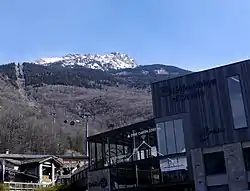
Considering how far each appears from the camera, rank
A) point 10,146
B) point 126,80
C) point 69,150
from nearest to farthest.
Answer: point 10,146 → point 69,150 → point 126,80

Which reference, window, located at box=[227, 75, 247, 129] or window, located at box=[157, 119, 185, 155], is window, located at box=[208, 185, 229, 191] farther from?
window, located at box=[227, 75, 247, 129]

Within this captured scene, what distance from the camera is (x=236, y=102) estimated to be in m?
31.9

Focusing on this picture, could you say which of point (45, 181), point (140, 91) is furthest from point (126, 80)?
point (45, 181)

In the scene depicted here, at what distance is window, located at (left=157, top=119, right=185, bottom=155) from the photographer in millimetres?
33156

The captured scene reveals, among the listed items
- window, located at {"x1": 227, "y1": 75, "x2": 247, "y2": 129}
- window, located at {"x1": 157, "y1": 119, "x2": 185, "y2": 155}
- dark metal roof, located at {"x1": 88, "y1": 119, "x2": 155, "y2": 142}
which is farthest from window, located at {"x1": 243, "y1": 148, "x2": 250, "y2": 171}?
dark metal roof, located at {"x1": 88, "y1": 119, "x2": 155, "y2": 142}

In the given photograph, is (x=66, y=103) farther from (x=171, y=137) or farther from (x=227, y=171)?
(x=227, y=171)

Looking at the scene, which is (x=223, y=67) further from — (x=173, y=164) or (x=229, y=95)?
(x=173, y=164)

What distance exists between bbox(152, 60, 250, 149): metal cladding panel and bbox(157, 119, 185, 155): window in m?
0.56

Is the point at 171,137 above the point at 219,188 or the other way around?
above

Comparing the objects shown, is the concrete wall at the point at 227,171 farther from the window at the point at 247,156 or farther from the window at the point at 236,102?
the window at the point at 236,102

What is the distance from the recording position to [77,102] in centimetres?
13788

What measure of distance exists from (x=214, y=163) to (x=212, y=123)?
9.67 ft

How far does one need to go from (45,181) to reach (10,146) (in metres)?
28.6

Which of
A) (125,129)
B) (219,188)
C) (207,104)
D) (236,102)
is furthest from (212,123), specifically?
(125,129)
